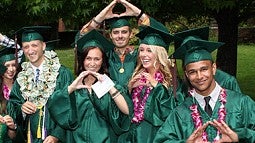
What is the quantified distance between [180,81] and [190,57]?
2.90ft

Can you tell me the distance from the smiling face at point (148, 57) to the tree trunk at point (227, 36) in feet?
11.3

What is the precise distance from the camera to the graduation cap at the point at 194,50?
16.8 ft

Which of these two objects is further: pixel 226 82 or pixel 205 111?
pixel 226 82

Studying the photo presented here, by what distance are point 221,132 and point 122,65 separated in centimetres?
196

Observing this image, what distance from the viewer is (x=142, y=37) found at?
6.02 metres

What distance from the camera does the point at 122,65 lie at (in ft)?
21.3

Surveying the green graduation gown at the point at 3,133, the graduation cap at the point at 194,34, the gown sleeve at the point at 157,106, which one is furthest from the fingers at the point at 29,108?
the graduation cap at the point at 194,34

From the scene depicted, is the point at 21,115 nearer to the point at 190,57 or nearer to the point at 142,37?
the point at 142,37

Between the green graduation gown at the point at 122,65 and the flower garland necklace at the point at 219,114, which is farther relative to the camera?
the green graduation gown at the point at 122,65

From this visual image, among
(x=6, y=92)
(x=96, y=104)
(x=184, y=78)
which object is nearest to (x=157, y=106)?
(x=184, y=78)

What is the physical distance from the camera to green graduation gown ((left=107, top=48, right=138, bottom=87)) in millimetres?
6395

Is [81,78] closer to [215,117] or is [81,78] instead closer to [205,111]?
[205,111]

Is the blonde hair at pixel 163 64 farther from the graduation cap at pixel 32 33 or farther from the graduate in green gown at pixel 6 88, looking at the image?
the graduate in green gown at pixel 6 88

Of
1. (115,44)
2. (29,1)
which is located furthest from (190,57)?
(29,1)
